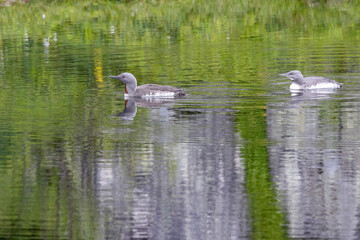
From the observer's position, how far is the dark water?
8.90m

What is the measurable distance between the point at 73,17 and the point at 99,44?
8.39 m

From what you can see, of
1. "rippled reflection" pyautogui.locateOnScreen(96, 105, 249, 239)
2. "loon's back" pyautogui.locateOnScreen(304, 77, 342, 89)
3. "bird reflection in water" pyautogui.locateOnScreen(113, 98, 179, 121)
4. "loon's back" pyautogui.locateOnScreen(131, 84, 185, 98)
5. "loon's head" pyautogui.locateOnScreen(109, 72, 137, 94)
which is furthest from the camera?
"loon's head" pyautogui.locateOnScreen(109, 72, 137, 94)

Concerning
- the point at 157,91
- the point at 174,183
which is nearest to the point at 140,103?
the point at 157,91

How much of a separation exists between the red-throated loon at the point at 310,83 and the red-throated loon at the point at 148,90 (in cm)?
218

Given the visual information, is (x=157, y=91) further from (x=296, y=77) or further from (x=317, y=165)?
(x=317, y=165)

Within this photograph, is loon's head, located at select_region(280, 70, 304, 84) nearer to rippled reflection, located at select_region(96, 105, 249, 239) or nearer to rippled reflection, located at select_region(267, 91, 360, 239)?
rippled reflection, located at select_region(267, 91, 360, 239)

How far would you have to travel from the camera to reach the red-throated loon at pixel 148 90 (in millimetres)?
16328

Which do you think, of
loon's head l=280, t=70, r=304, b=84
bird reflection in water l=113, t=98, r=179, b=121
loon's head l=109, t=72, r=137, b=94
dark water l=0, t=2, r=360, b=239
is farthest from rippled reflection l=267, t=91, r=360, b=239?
loon's head l=109, t=72, r=137, b=94

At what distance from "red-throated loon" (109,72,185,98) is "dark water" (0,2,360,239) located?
190 mm

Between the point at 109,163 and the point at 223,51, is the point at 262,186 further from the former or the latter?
the point at 223,51

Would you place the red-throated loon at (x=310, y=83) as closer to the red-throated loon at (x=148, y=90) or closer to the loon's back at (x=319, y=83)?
the loon's back at (x=319, y=83)

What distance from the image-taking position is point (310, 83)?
56.0 ft

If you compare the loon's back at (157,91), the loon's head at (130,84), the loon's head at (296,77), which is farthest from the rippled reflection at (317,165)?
the loon's head at (130,84)

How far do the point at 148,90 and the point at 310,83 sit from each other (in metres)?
3.04
